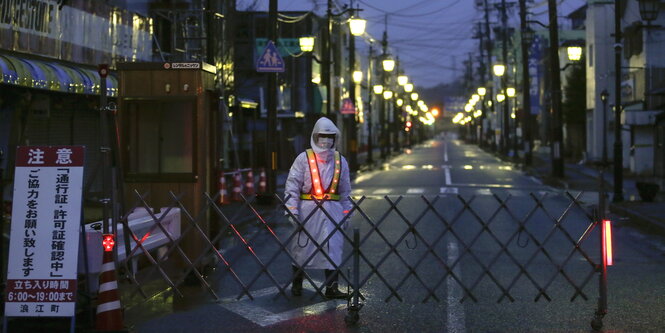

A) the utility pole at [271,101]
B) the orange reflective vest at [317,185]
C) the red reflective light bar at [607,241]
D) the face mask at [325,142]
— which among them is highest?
the utility pole at [271,101]

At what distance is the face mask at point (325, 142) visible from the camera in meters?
9.23

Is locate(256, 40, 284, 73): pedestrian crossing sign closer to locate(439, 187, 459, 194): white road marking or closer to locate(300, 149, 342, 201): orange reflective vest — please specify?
locate(439, 187, 459, 194): white road marking

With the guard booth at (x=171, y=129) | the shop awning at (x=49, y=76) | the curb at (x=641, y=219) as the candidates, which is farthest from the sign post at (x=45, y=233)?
the curb at (x=641, y=219)

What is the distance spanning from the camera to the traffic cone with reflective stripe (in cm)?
770

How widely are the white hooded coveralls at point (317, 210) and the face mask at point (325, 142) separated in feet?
0.14

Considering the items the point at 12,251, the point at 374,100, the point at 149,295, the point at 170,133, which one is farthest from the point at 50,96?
the point at 374,100

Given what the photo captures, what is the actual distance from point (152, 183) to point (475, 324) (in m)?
5.36

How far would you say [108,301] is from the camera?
25.4 ft

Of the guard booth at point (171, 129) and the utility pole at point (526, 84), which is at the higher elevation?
the utility pole at point (526, 84)

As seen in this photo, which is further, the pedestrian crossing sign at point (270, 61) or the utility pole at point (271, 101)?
the utility pole at point (271, 101)

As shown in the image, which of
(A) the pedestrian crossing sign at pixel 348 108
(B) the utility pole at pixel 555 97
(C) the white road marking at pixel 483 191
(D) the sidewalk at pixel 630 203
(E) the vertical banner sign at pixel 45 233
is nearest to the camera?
(E) the vertical banner sign at pixel 45 233

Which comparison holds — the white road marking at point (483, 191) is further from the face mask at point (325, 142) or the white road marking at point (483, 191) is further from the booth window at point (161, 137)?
the face mask at point (325, 142)

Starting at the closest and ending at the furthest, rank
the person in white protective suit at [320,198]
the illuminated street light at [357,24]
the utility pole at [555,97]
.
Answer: the person in white protective suit at [320,198], the utility pole at [555,97], the illuminated street light at [357,24]

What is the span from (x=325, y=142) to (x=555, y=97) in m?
26.4
